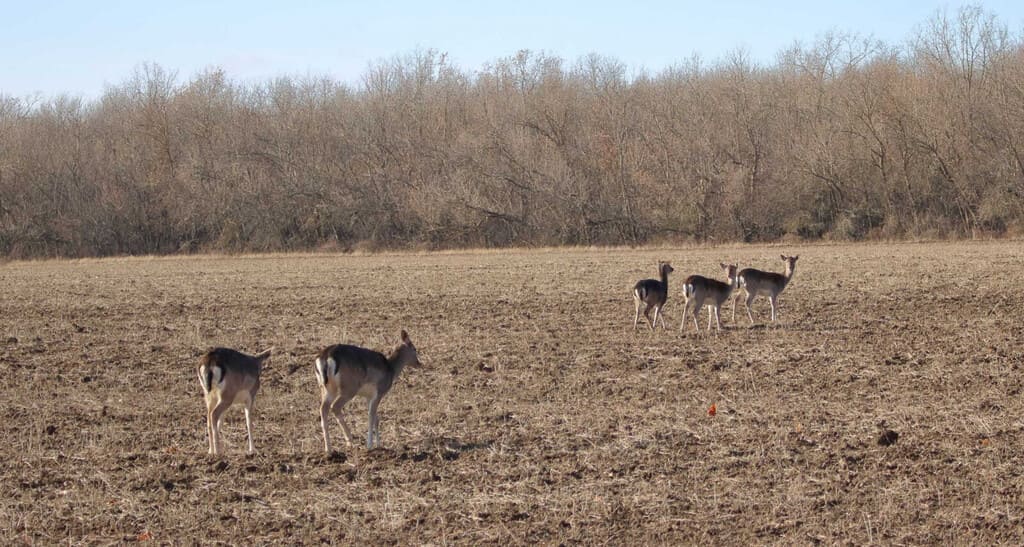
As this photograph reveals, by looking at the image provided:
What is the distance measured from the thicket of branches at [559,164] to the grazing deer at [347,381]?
44218 millimetres

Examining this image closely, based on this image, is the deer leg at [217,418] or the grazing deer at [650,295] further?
the grazing deer at [650,295]

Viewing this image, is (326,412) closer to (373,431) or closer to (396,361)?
(373,431)

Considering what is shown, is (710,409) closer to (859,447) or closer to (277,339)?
(859,447)

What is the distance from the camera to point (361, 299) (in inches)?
949

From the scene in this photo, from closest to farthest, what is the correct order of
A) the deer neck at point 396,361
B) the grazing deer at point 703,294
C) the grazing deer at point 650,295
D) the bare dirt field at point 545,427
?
the bare dirt field at point 545,427 < the deer neck at point 396,361 < the grazing deer at point 703,294 < the grazing deer at point 650,295

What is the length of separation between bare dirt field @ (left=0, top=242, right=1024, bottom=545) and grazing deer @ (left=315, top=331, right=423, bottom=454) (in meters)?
0.28

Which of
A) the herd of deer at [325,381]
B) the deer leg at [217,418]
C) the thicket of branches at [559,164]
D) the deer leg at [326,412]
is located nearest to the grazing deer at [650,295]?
the herd of deer at [325,381]

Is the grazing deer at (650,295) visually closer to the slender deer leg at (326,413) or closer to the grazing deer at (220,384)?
the slender deer leg at (326,413)

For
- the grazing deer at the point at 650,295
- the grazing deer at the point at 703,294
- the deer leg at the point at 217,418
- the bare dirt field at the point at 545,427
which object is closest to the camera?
the bare dirt field at the point at 545,427

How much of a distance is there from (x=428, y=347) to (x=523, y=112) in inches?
2015

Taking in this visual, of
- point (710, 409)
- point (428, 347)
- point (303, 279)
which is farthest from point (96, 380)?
point (303, 279)

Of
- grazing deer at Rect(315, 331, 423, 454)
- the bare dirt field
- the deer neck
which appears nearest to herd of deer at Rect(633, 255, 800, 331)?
the bare dirt field

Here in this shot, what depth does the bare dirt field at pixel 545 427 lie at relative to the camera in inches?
309

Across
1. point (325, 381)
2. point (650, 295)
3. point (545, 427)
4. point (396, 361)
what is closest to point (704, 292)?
point (650, 295)
